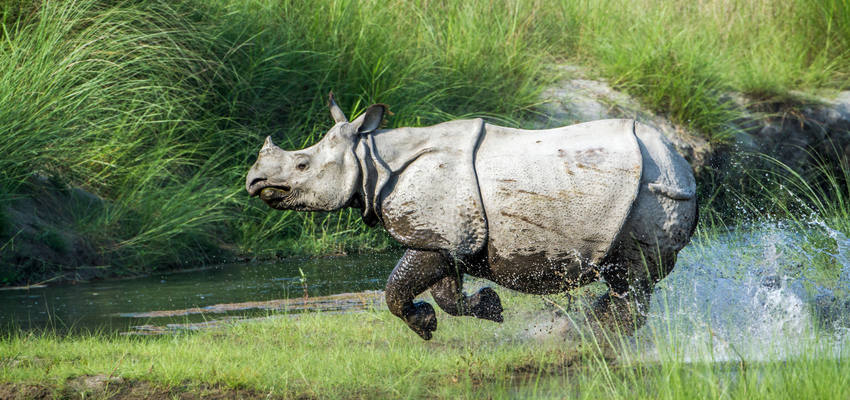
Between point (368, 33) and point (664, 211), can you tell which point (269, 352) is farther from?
point (368, 33)

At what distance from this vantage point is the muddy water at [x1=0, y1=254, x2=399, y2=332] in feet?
18.8

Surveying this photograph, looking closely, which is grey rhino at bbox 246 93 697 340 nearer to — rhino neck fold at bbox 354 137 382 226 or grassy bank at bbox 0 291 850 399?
rhino neck fold at bbox 354 137 382 226

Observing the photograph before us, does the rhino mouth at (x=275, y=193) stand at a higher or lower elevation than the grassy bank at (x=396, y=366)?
higher

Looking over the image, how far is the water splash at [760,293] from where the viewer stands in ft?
14.3

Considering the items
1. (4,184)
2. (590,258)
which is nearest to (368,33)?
(4,184)

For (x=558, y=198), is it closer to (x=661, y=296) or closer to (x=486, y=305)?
(x=486, y=305)

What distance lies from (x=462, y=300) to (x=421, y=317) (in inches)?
9.4

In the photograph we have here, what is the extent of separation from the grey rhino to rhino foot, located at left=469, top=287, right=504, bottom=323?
168 mm

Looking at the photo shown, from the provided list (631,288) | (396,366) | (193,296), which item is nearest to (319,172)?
(396,366)

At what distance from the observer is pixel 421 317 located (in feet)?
14.2

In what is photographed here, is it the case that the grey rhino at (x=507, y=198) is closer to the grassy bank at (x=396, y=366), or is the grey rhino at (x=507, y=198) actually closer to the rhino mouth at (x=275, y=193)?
the rhino mouth at (x=275, y=193)

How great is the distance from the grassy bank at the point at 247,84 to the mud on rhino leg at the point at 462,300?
158 inches

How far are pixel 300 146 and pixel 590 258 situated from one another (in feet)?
17.6

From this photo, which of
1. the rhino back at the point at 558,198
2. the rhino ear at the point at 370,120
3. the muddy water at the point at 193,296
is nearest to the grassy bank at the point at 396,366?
the rhino back at the point at 558,198
